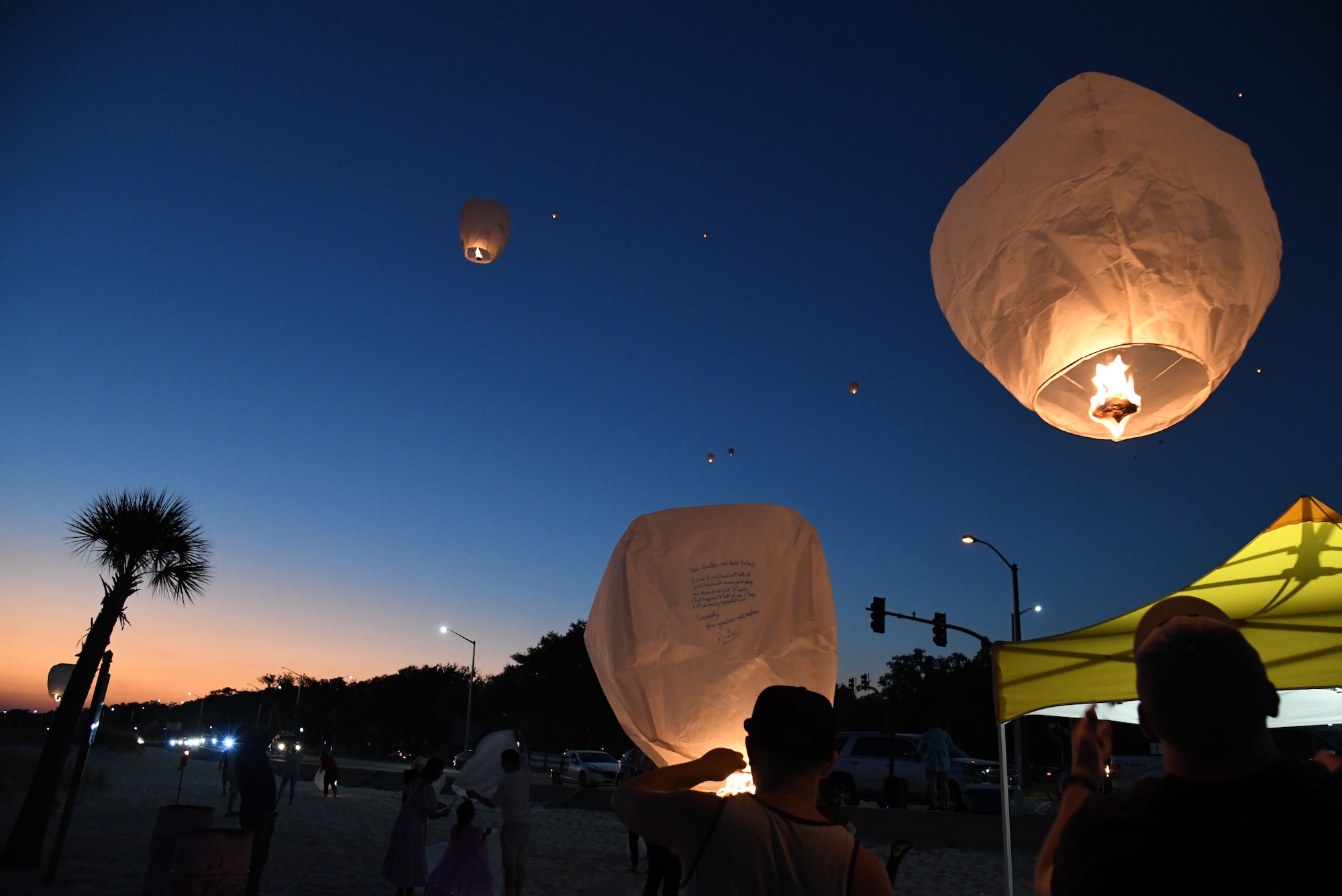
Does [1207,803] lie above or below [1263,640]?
below

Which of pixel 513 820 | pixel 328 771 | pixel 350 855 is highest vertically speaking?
pixel 513 820

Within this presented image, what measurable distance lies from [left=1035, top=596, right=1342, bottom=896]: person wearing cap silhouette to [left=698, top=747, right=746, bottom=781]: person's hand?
2.24 feet

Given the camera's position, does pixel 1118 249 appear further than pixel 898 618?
No

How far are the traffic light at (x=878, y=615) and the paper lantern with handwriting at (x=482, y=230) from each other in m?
17.9

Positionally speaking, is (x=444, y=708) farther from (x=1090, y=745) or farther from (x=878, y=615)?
(x=1090, y=745)

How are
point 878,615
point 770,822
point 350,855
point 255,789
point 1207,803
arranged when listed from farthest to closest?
point 878,615
point 350,855
point 255,789
point 770,822
point 1207,803

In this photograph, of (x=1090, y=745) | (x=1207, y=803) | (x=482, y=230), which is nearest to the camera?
(x=1207, y=803)

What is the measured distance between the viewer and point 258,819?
22.9 feet

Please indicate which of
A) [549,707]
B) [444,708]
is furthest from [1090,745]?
[444,708]

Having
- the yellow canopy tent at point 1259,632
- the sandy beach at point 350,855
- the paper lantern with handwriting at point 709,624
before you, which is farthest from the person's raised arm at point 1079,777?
the sandy beach at point 350,855

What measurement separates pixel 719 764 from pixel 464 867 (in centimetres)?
585

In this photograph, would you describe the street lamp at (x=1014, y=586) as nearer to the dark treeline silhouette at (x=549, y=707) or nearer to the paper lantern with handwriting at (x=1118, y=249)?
the dark treeline silhouette at (x=549, y=707)

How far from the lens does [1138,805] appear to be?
140cm

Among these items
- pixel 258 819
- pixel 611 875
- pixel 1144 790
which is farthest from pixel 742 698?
pixel 611 875
